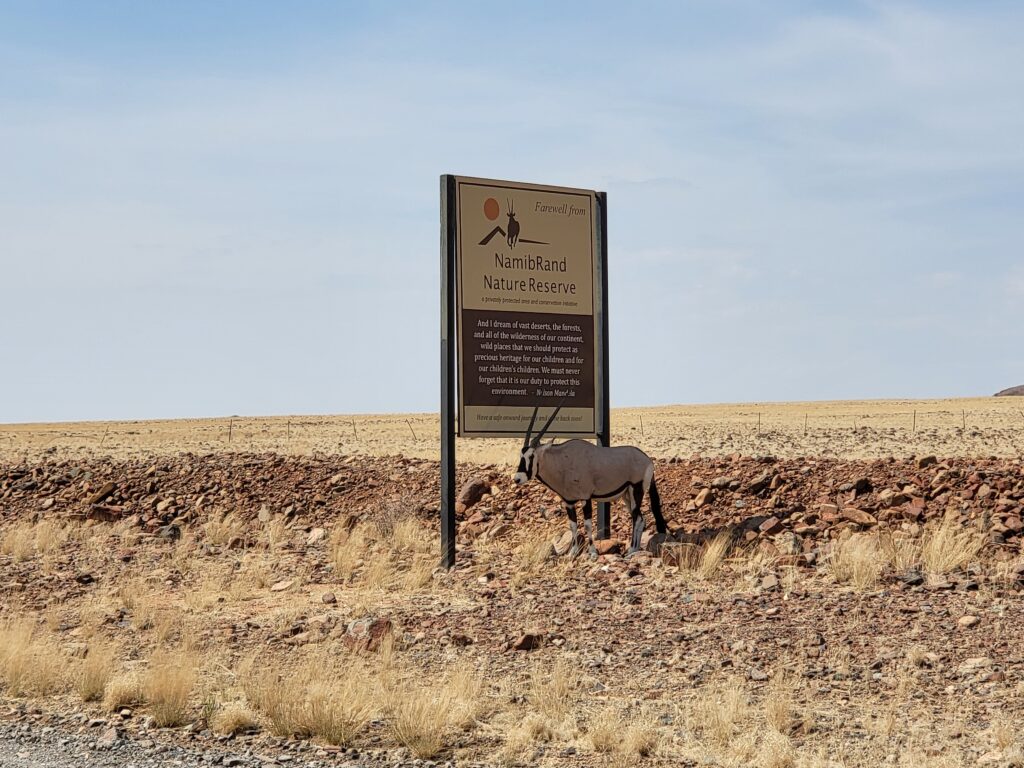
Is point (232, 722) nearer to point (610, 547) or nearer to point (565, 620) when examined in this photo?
point (565, 620)

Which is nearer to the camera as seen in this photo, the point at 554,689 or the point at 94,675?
the point at 554,689

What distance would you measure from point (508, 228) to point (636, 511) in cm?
388

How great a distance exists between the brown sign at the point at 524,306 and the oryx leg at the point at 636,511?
4.58 feet

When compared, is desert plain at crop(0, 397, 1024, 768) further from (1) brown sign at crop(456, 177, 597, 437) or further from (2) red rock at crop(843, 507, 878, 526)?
(1) brown sign at crop(456, 177, 597, 437)

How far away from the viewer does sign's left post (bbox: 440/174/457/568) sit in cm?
1483

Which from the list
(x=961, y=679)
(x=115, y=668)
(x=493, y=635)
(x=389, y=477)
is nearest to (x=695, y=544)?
(x=493, y=635)

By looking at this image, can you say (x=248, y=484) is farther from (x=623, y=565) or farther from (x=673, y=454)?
(x=673, y=454)

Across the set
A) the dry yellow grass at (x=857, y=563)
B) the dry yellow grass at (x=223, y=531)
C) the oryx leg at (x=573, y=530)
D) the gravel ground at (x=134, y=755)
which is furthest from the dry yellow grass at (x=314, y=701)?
the dry yellow grass at (x=223, y=531)

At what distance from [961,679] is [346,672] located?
4.39m

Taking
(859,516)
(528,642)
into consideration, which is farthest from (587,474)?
(528,642)

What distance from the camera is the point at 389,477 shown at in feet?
72.0

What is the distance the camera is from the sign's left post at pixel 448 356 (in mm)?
14828

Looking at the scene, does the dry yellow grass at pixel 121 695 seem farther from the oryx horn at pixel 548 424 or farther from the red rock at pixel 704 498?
the red rock at pixel 704 498

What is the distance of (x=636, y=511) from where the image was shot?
14609 millimetres
